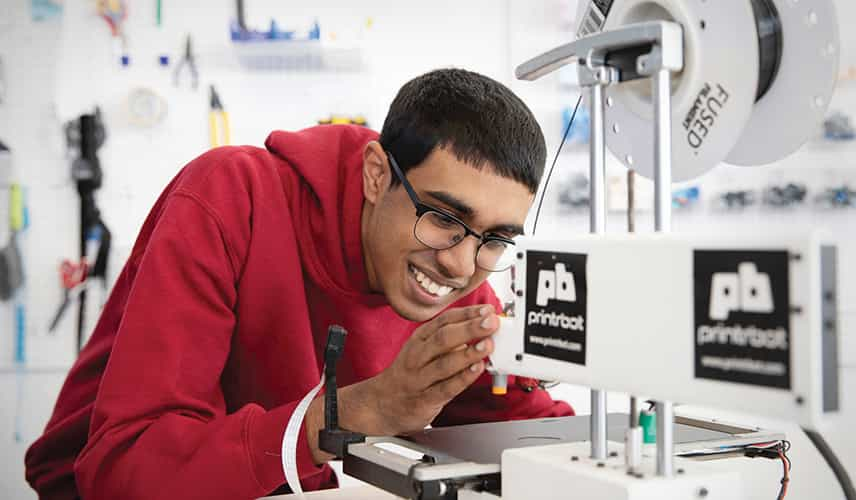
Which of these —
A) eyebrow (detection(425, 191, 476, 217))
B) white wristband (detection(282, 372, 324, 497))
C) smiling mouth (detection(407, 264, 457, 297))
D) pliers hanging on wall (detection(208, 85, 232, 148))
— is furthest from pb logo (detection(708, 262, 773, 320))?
pliers hanging on wall (detection(208, 85, 232, 148))

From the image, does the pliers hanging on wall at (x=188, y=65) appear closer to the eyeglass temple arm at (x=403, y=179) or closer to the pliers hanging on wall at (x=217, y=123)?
the pliers hanging on wall at (x=217, y=123)

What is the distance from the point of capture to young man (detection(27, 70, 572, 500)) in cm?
100

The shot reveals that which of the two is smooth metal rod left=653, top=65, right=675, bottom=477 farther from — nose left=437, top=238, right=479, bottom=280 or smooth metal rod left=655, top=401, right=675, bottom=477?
nose left=437, top=238, right=479, bottom=280

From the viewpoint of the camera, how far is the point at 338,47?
8.59ft

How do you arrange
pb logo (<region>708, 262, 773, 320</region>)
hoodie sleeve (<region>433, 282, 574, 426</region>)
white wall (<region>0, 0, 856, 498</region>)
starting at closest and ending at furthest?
pb logo (<region>708, 262, 773, 320</region>), hoodie sleeve (<region>433, 282, 574, 426</region>), white wall (<region>0, 0, 856, 498</region>)

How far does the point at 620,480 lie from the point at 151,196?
2188mm

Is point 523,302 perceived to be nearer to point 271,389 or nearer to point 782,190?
point 271,389

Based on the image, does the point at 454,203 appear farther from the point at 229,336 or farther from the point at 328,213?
the point at 229,336

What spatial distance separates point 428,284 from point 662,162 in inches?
25.3

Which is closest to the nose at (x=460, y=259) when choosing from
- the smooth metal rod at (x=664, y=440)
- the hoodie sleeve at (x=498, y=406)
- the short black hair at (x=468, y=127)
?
the short black hair at (x=468, y=127)

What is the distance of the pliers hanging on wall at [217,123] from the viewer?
2607 millimetres

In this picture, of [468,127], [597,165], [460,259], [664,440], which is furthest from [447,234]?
[664,440]

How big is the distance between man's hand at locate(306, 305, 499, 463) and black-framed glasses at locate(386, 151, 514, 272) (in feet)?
1.06

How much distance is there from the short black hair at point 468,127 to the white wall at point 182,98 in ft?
4.38
